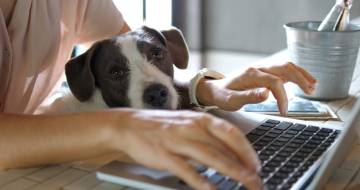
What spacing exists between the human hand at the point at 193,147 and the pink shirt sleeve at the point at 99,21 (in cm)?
59

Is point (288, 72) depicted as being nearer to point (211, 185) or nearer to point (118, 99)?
point (118, 99)

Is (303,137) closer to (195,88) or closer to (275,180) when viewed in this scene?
(275,180)

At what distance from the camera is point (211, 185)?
1.62 feet

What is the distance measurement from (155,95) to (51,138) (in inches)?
10.6

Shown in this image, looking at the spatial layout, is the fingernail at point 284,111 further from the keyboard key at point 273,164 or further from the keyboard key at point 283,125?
the keyboard key at point 273,164

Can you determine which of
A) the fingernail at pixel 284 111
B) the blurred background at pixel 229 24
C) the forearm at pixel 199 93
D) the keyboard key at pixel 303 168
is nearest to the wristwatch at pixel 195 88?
the forearm at pixel 199 93

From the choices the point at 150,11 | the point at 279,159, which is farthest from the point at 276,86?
the point at 150,11

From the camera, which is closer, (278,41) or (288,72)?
(288,72)

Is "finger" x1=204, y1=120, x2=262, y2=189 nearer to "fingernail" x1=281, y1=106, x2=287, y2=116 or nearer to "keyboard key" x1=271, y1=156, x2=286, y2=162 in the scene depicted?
"keyboard key" x1=271, y1=156, x2=286, y2=162

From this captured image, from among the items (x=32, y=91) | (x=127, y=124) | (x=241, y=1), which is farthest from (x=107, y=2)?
(x=241, y=1)

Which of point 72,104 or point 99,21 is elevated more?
point 99,21

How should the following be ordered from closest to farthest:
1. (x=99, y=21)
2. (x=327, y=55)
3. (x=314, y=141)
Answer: (x=314, y=141) → (x=327, y=55) → (x=99, y=21)

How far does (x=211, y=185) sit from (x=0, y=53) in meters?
0.45

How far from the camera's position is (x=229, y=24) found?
10.3 ft
